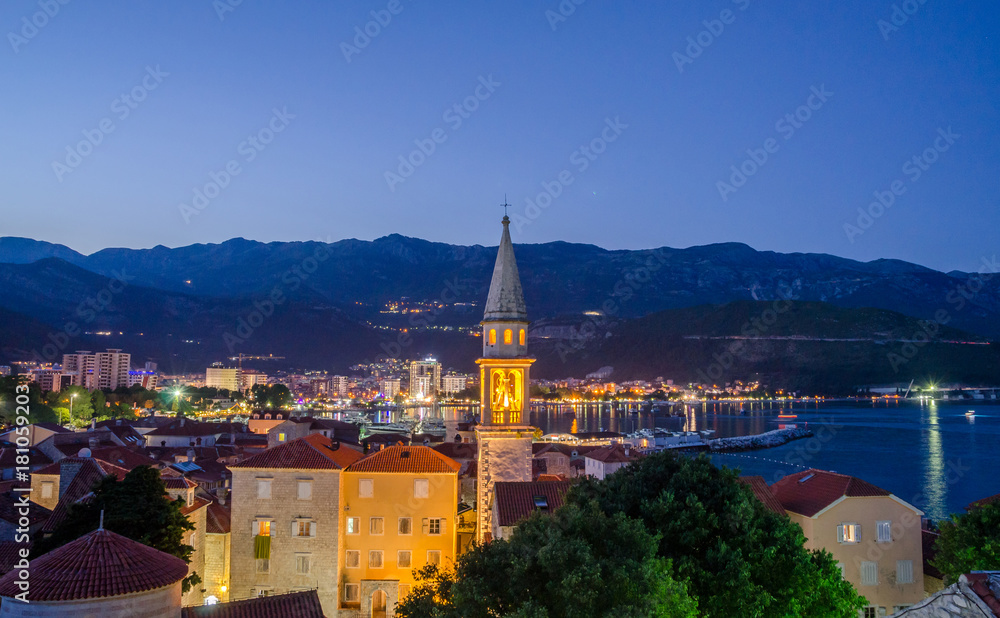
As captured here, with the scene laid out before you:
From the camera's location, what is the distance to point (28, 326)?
132375mm

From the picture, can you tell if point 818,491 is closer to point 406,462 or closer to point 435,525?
point 435,525

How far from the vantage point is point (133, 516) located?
15.6 m

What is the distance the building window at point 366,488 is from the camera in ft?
68.8

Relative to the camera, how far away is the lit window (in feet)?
68.9

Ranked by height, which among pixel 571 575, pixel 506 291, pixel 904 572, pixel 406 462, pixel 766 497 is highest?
pixel 506 291

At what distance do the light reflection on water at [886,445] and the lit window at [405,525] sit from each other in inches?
392

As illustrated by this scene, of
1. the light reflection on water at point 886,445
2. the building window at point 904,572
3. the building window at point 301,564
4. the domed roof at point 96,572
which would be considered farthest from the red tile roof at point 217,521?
the building window at point 904,572

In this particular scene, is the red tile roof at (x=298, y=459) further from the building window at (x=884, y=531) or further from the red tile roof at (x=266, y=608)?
the building window at (x=884, y=531)

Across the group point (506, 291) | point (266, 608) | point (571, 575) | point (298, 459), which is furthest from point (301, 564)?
point (571, 575)

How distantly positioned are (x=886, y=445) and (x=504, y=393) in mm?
83745

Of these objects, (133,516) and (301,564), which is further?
(301,564)

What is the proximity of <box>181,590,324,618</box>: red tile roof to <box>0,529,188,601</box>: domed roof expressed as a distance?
93.6 inches

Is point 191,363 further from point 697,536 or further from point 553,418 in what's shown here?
point 697,536

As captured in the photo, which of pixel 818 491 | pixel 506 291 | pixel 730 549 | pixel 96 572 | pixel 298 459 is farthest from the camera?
pixel 298 459
